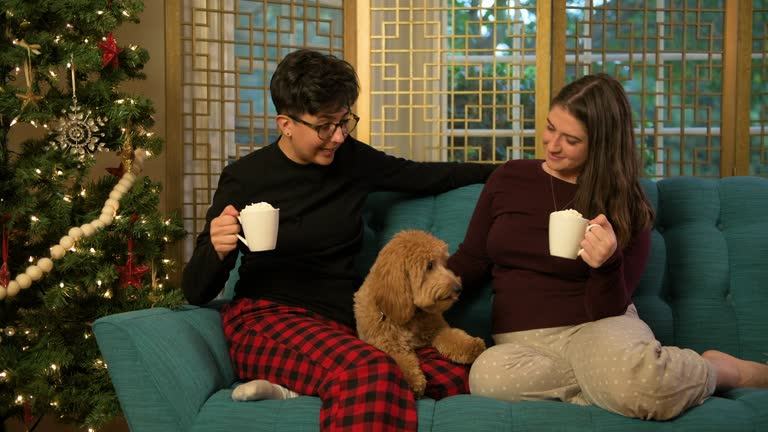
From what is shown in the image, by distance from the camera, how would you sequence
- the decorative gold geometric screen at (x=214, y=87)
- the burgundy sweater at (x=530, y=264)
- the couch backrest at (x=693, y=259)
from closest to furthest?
the burgundy sweater at (x=530, y=264) < the couch backrest at (x=693, y=259) < the decorative gold geometric screen at (x=214, y=87)

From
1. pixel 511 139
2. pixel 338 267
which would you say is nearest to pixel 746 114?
pixel 511 139

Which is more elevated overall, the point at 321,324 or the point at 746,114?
the point at 746,114

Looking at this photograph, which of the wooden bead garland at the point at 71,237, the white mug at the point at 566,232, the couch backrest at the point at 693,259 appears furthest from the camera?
the wooden bead garland at the point at 71,237

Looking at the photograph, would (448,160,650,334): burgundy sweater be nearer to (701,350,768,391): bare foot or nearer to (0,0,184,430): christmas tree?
(701,350,768,391): bare foot

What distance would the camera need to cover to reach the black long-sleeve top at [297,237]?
220cm

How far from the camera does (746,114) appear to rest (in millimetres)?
3912

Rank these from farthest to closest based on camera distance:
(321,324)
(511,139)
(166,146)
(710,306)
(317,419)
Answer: (511,139) → (166,146) → (710,306) → (321,324) → (317,419)

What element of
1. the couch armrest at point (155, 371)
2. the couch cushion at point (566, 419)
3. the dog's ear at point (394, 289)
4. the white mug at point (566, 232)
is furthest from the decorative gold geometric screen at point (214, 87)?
the white mug at point (566, 232)

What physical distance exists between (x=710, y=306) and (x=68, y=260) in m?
2.00

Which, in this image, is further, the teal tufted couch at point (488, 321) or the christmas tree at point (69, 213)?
the christmas tree at point (69, 213)

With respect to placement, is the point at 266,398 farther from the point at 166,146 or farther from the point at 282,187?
the point at 166,146

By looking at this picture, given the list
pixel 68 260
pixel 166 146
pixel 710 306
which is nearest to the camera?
pixel 710 306

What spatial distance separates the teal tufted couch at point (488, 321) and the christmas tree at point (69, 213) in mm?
635

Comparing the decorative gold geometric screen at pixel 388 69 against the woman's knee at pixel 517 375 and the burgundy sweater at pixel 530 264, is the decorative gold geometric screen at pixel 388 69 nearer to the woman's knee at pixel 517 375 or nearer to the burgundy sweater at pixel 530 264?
the burgundy sweater at pixel 530 264
